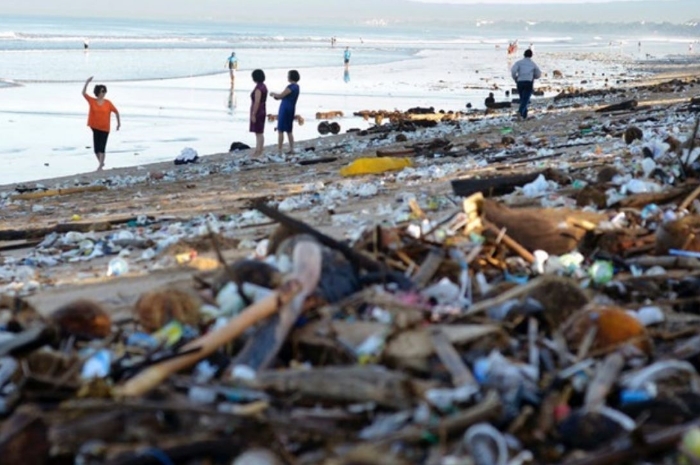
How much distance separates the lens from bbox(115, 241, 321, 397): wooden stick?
9.90 feet

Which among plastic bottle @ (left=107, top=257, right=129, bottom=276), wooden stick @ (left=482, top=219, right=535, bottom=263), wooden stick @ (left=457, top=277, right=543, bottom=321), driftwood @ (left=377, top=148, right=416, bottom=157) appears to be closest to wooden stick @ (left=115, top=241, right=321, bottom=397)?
wooden stick @ (left=457, top=277, right=543, bottom=321)

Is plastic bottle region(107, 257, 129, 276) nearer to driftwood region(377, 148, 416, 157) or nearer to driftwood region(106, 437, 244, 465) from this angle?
driftwood region(106, 437, 244, 465)

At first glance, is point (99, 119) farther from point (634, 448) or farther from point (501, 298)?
point (634, 448)

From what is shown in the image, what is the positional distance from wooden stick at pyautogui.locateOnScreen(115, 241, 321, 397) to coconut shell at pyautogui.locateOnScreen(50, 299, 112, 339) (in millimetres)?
474

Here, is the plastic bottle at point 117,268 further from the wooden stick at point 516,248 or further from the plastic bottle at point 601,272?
the plastic bottle at point 601,272

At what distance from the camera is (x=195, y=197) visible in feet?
34.4

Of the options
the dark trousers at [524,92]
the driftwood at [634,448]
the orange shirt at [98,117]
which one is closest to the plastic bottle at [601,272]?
the driftwood at [634,448]

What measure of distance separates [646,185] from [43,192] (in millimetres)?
8084

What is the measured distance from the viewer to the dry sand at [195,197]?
16.8 feet

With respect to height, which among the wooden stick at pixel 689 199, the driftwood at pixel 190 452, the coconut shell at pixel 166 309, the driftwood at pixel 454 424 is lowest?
the driftwood at pixel 190 452

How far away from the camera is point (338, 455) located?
106 inches

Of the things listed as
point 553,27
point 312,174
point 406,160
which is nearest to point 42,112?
point 312,174

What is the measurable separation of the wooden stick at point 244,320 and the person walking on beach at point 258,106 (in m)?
10.4

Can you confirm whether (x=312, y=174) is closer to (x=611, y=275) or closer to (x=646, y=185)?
(x=646, y=185)
